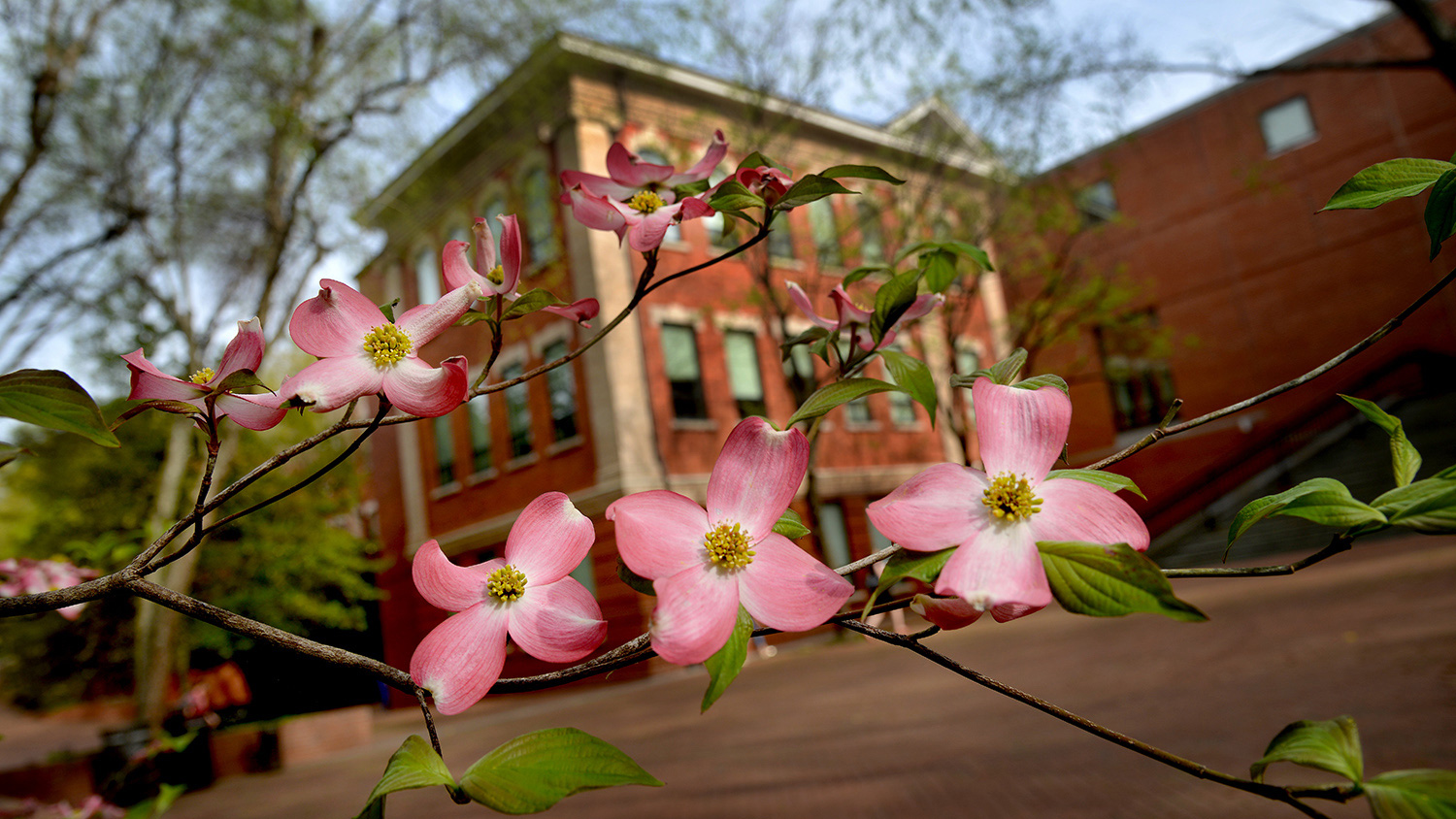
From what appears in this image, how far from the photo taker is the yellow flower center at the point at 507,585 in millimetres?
473

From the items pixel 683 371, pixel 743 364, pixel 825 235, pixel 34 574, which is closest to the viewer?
pixel 34 574

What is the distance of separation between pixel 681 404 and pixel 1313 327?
14985mm

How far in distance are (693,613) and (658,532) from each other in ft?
0.16

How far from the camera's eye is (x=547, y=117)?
1093 centimetres

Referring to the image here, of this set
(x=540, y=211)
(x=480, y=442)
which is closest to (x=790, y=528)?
(x=540, y=211)

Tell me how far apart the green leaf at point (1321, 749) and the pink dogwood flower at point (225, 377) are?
56 centimetres

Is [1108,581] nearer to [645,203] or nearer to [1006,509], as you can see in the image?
[1006,509]

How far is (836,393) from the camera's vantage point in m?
0.49

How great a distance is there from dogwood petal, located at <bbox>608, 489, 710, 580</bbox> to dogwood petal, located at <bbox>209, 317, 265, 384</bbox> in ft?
0.82

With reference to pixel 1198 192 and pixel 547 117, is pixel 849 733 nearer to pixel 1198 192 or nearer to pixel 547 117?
pixel 547 117

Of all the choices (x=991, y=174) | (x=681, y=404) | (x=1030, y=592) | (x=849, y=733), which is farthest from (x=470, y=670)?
(x=991, y=174)

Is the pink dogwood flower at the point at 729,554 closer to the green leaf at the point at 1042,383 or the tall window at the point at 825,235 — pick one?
the green leaf at the point at 1042,383

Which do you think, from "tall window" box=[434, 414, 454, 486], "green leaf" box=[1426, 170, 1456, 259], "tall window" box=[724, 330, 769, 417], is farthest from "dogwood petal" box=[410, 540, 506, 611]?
"tall window" box=[434, 414, 454, 486]

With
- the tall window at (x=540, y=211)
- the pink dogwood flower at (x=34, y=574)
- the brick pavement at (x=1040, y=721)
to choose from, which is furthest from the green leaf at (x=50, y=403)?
the tall window at (x=540, y=211)
